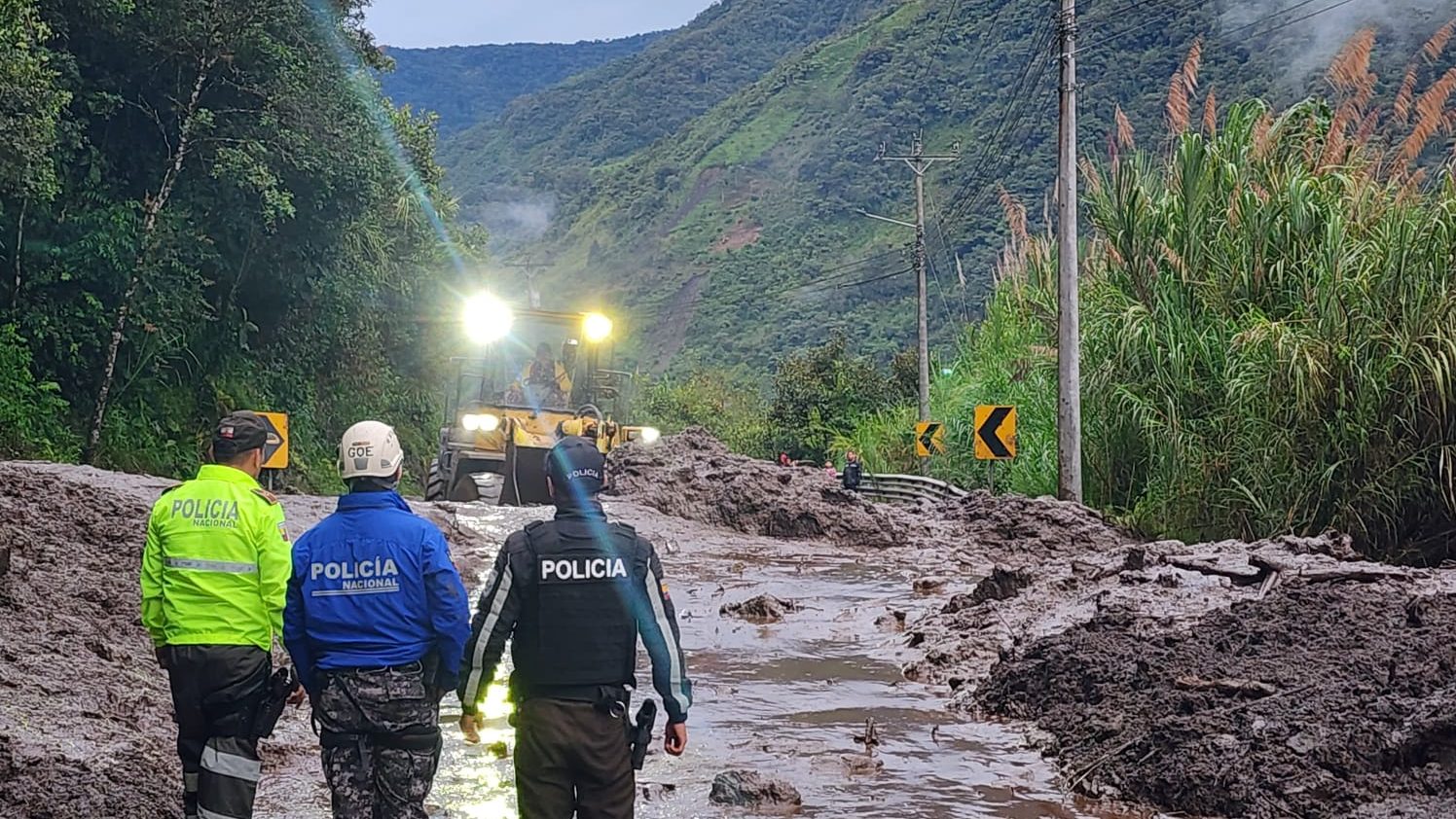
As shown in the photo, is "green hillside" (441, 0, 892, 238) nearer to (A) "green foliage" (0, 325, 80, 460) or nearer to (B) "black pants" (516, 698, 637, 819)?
(A) "green foliage" (0, 325, 80, 460)

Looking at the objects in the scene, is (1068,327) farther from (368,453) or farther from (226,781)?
(226,781)

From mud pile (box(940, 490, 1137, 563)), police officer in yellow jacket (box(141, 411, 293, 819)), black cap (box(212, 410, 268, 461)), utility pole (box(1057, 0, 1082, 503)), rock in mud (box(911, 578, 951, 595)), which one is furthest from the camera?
utility pole (box(1057, 0, 1082, 503))

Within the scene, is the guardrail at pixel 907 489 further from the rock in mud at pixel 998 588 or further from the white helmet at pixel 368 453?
the white helmet at pixel 368 453

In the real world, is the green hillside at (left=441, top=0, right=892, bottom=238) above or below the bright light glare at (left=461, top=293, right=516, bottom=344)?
above

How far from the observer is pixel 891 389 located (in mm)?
43562

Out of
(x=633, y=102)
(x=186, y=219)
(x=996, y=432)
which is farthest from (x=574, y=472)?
(x=633, y=102)

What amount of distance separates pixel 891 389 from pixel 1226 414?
94.2ft

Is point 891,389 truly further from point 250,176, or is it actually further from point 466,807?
point 466,807

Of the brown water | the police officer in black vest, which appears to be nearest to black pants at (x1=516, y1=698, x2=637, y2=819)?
the police officer in black vest

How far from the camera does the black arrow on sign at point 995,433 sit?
67.1 ft

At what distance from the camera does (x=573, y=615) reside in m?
4.90

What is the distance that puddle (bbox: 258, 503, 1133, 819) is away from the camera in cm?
675

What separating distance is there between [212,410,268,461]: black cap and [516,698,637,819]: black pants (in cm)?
174

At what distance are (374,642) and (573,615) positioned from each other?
30.3 inches
